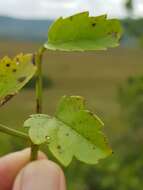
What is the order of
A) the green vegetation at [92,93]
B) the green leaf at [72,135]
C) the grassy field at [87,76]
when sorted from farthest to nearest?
the grassy field at [87,76] → the green vegetation at [92,93] → the green leaf at [72,135]

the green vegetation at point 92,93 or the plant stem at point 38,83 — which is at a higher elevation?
the plant stem at point 38,83

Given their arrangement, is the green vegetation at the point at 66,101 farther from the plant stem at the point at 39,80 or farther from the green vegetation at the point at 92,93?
the green vegetation at the point at 92,93

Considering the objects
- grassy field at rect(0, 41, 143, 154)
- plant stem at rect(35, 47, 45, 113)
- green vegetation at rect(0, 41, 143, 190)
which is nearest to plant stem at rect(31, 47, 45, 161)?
plant stem at rect(35, 47, 45, 113)

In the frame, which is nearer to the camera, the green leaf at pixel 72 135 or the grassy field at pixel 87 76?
the green leaf at pixel 72 135

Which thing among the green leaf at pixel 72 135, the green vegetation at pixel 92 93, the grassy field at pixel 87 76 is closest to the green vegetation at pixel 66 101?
the green leaf at pixel 72 135

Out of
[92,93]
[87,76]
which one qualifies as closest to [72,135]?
[92,93]

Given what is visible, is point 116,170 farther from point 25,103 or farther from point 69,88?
point 69,88
